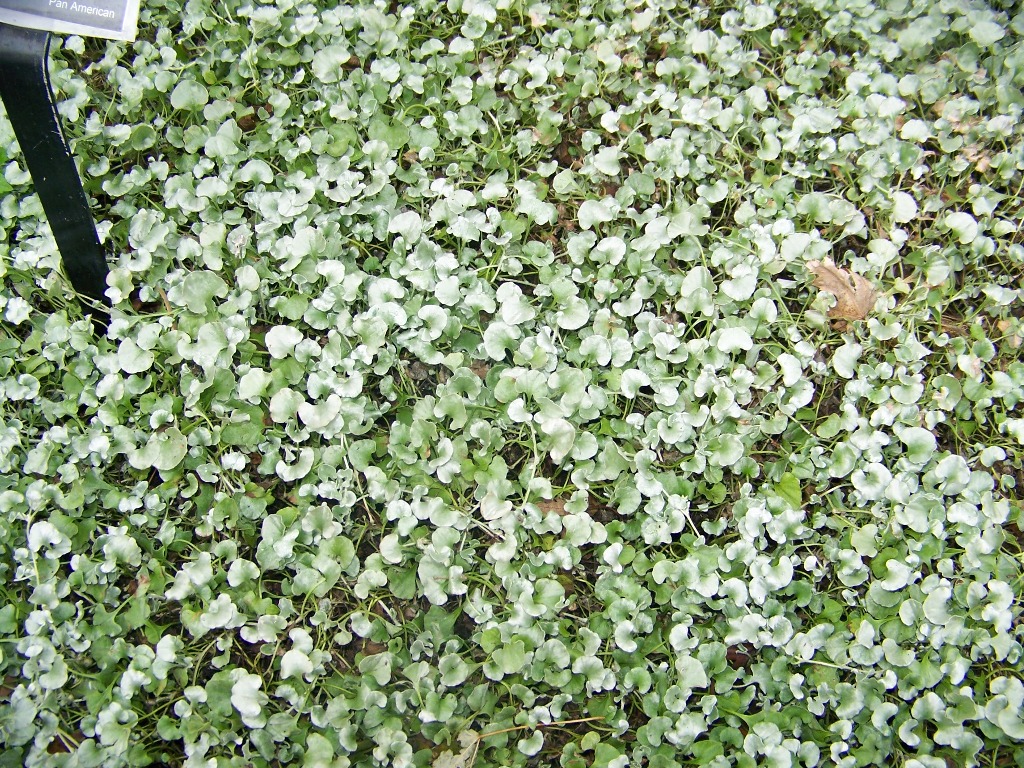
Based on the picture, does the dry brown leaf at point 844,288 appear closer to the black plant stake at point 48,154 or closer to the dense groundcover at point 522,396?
the dense groundcover at point 522,396

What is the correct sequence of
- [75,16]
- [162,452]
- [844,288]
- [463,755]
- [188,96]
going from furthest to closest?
[188,96] → [844,288] → [162,452] → [463,755] → [75,16]

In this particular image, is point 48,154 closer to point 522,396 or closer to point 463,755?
point 522,396

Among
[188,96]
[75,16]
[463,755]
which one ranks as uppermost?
[75,16]

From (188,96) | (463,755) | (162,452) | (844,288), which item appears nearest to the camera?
(463,755)

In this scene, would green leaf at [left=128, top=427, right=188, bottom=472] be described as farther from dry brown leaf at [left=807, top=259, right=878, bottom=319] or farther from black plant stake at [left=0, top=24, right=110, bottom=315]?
dry brown leaf at [left=807, top=259, right=878, bottom=319]

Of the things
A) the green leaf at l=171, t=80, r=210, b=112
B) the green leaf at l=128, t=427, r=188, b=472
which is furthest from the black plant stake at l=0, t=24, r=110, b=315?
the green leaf at l=171, t=80, r=210, b=112

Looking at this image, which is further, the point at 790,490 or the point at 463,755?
the point at 790,490

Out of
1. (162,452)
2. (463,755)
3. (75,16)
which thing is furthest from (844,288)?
(75,16)
